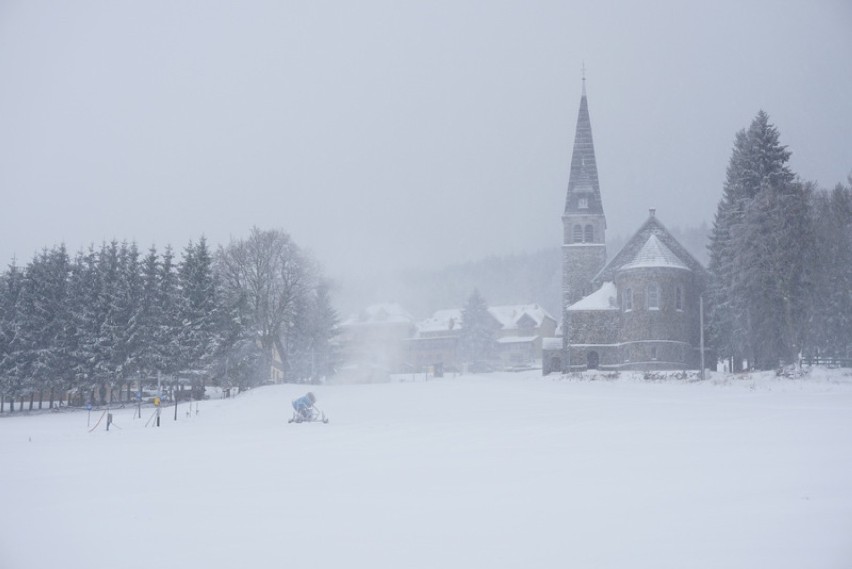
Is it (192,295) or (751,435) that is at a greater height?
(192,295)

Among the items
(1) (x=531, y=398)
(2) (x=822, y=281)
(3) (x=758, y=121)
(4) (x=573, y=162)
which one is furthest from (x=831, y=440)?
(4) (x=573, y=162)

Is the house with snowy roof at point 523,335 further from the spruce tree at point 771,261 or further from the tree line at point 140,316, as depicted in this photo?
the spruce tree at point 771,261

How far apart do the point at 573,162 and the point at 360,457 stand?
6178 centimetres

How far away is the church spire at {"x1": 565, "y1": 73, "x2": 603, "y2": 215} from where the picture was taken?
7275 cm

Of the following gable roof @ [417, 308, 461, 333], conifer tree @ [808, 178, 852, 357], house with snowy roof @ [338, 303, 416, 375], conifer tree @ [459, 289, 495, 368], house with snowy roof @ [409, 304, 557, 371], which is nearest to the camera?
conifer tree @ [808, 178, 852, 357]

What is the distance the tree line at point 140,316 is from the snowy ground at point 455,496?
Answer: 27.8 m

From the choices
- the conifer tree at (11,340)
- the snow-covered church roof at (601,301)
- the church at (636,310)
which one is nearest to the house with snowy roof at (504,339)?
the church at (636,310)

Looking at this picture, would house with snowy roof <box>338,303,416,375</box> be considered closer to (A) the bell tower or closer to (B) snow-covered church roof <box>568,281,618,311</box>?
(A) the bell tower

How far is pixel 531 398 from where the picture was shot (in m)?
34.0

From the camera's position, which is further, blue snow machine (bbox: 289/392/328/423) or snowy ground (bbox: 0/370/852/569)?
blue snow machine (bbox: 289/392/328/423)

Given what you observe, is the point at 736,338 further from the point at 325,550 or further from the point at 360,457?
the point at 325,550

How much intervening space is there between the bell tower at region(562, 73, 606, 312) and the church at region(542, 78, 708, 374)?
0.13 meters

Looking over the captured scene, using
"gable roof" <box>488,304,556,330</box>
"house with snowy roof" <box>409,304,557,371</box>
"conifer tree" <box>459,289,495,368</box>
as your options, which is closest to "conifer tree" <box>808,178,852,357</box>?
"conifer tree" <box>459,289,495,368</box>

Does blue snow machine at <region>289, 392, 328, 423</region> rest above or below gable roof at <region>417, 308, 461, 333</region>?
below
